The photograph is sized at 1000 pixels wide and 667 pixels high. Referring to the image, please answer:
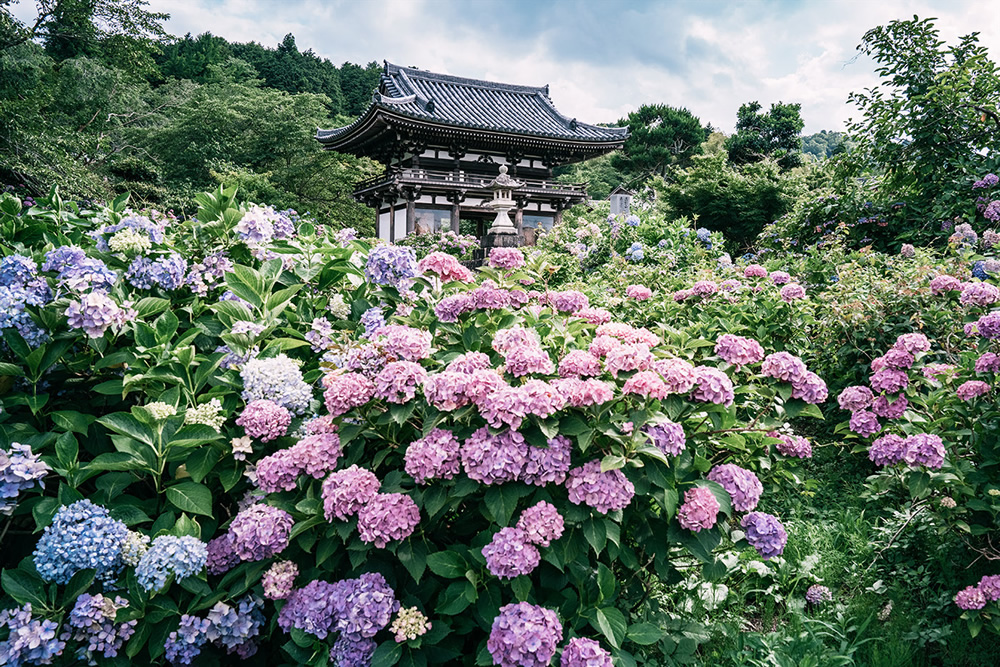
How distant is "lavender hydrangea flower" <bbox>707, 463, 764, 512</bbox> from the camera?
146 centimetres

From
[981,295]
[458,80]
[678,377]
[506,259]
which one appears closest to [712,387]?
[678,377]

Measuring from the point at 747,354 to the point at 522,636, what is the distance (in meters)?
1.00

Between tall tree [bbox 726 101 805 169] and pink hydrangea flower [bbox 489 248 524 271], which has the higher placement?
tall tree [bbox 726 101 805 169]

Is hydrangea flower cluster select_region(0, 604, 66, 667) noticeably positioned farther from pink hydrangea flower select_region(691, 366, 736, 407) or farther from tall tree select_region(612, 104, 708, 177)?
tall tree select_region(612, 104, 708, 177)

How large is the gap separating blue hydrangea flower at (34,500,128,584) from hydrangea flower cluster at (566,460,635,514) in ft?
3.49

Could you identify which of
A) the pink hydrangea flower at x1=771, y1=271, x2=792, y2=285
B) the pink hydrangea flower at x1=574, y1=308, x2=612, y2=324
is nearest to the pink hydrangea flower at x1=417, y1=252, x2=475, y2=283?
the pink hydrangea flower at x1=574, y1=308, x2=612, y2=324

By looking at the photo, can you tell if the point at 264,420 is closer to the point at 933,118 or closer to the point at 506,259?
the point at 506,259

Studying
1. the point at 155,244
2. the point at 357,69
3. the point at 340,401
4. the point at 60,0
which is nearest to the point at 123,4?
the point at 60,0

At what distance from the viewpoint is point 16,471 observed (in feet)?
4.52

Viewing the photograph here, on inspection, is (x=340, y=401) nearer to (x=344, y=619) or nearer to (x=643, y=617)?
(x=344, y=619)

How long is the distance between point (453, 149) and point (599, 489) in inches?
705

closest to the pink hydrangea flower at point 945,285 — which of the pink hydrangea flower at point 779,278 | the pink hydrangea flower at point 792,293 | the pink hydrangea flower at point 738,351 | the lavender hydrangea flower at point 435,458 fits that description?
the pink hydrangea flower at point 792,293

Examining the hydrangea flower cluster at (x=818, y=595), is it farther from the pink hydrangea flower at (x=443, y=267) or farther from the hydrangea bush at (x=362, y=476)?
the pink hydrangea flower at (x=443, y=267)

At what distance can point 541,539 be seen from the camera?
1238mm
